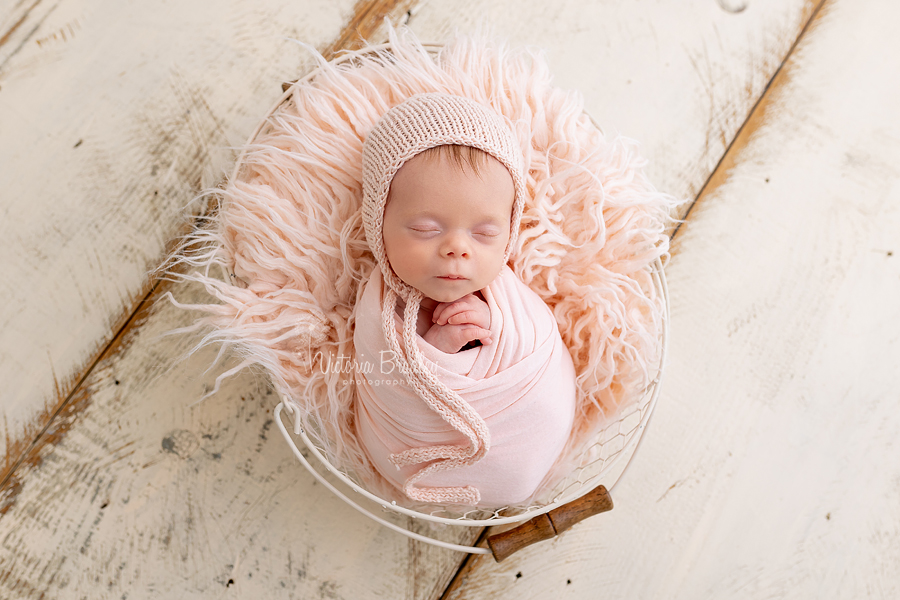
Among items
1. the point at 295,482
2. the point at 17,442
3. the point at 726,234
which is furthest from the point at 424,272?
the point at 17,442

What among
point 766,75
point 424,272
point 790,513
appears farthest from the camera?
point 766,75

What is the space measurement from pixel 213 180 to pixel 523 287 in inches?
31.4

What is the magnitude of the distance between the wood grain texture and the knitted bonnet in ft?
1.47

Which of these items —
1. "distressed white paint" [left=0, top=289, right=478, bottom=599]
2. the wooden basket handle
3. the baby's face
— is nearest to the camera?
the baby's face

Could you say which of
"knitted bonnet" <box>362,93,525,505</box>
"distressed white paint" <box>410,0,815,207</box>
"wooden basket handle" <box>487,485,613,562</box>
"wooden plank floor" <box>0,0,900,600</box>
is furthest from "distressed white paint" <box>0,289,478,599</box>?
→ "distressed white paint" <box>410,0,815,207</box>

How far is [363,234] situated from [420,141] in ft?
0.93

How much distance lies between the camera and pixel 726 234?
149 cm

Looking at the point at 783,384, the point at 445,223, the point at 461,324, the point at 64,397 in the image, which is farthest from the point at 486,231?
the point at 64,397

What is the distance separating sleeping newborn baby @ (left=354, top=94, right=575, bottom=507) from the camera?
3.39ft

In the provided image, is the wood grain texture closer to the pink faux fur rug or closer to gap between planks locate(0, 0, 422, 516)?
the pink faux fur rug

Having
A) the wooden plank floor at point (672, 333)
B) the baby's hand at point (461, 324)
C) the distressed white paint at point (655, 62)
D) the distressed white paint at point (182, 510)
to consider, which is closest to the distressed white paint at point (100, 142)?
the wooden plank floor at point (672, 333)

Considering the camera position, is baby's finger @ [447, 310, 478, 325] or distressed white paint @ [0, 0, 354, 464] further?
distressed white paint @ [0, 0, 354, 464]

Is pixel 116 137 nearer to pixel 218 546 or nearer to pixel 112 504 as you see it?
pixel 112 504

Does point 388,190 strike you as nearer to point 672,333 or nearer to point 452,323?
point 452,323
